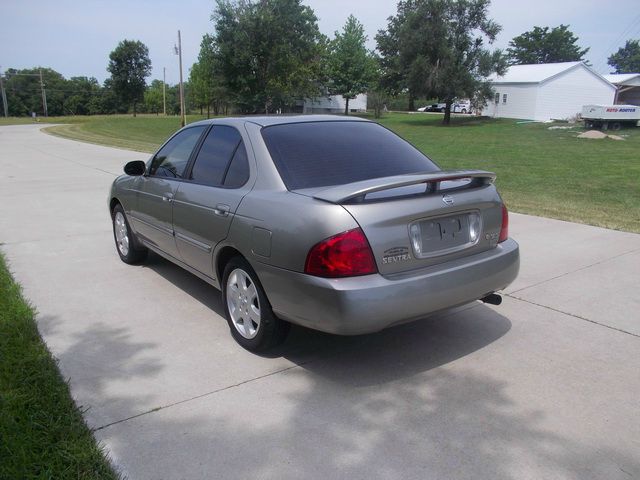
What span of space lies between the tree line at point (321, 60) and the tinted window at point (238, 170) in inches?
1560

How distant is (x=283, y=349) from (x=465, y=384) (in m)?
1.26

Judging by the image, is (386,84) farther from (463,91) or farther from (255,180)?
(255,180)

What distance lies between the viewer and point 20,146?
23.7 m

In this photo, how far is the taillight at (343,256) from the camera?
A: 9.92ft

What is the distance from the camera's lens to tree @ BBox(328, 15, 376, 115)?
59.1 meters

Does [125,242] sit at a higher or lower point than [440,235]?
lower

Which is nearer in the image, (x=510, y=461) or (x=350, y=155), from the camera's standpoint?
(x=510, y=461)

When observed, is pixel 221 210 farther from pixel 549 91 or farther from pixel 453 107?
pixel 453 107

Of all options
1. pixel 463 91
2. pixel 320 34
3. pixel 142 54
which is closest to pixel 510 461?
pixel 463 91

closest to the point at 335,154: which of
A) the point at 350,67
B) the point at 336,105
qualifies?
the point at 350,67

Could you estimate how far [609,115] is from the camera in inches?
1319

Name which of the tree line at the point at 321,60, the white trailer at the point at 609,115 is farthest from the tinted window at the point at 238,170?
the tree line at the point at 321,60

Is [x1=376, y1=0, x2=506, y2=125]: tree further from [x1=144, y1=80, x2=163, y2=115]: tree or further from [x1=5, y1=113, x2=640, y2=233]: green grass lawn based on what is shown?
[x1=144, y1=80, x2=163, y2=115]: tree

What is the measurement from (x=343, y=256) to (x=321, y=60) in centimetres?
6088
